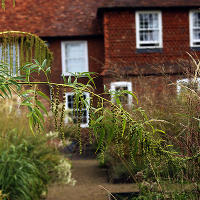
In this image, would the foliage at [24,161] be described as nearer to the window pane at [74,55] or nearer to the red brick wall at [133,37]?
the red brick wall at [133,37]

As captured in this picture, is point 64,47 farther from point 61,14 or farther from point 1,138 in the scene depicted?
point 1,138

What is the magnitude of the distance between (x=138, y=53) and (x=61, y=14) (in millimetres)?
4195

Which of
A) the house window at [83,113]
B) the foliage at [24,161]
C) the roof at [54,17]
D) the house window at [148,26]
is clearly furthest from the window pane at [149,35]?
the foliage at [24,161]

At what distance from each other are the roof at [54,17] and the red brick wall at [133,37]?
1337mm

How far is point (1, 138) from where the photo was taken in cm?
583

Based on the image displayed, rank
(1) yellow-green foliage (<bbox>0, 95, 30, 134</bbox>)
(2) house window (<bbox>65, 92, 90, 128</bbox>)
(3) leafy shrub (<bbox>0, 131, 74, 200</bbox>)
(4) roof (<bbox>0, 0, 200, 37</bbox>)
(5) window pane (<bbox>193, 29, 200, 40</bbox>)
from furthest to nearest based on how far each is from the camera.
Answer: (4) roof (<bbox>0, 0, 200, 37</bbox>), (5) window pane (<bbox>193, 29, 200, 40</bbox>), (1) yellow-green foliage (<bbox>0, 95, 30, 134</bbox>), (3) leafy shrub (<bbox>0, 131, 74, 200</bbox>), (2) house window (<bbox>65, 92, 90, 128</bbox>)

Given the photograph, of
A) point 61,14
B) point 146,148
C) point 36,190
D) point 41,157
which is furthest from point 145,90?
point 61,14

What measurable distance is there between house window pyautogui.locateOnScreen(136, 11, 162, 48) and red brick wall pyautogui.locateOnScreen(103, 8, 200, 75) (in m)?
0.20

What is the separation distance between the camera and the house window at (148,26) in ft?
49.6

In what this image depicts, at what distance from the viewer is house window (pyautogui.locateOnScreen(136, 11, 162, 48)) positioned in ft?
49.6

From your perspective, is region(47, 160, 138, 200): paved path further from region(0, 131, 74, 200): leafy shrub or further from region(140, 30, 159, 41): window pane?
region(140, 30, 159, 41): window pane

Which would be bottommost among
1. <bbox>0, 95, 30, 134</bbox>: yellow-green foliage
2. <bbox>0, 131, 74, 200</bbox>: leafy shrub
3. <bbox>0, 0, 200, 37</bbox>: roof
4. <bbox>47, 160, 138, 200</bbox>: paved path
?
<bbox>47, 160, 138, 200</bbox>: paved path

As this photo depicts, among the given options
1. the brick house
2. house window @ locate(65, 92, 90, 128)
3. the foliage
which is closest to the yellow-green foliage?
the foliage

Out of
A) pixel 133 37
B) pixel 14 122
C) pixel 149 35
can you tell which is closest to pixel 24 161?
pixel 14 122
